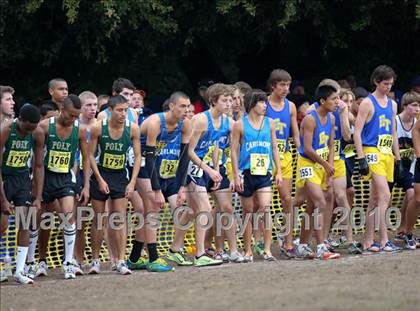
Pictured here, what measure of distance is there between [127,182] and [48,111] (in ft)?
4.79

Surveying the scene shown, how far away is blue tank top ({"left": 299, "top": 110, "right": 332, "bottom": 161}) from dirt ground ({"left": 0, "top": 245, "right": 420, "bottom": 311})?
4.84 ft

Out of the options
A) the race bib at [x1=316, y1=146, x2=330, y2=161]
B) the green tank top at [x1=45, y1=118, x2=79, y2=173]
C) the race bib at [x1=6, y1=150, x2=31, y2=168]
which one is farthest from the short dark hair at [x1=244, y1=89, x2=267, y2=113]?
the race bib at [x1=6, y1=150, x2=31, y2=168]

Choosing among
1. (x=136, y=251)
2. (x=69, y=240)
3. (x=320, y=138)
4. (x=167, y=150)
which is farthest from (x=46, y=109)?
(x=320, y=138)

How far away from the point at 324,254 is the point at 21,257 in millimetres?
3978

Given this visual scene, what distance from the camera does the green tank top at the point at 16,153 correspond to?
14.6 m

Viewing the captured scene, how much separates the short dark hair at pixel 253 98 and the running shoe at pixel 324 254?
79.4 inches

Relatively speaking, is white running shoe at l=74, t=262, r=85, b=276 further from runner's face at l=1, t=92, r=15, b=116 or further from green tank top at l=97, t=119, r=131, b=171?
runner's face at l=1, t=92, r=15, b=116

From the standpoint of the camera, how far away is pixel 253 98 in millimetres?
16125

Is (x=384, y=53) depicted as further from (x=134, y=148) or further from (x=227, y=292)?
(x=227, y=292)

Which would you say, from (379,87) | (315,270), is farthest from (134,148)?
(379,87)

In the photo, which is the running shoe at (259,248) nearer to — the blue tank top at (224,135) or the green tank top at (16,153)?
the blue tank top at (224,135)

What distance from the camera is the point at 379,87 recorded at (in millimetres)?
16938

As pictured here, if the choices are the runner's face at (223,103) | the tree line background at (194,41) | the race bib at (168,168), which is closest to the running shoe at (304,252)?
the race bib at (168,168)

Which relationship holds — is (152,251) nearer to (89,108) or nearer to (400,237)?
(89,108)
